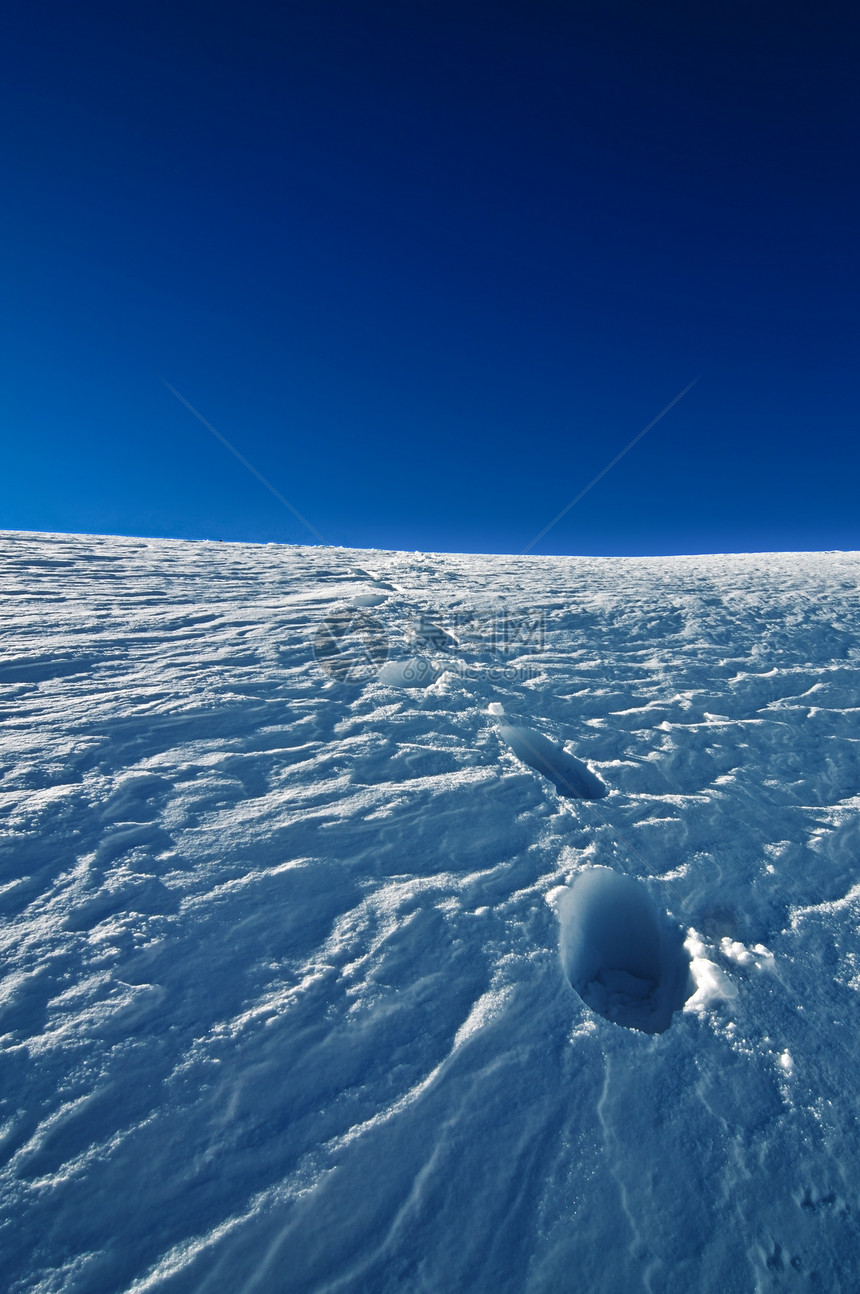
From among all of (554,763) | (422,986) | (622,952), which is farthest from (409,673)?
(422,986)

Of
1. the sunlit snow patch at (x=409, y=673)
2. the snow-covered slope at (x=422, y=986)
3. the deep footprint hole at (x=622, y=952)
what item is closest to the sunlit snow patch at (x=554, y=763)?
the snow-covered slope at (x=422, y=986)

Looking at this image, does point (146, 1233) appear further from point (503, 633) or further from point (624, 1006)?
point (503, 633)

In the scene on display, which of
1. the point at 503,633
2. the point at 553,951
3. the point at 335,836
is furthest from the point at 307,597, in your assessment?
the point at 553,951

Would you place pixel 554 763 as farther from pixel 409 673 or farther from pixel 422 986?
pixel 422 986

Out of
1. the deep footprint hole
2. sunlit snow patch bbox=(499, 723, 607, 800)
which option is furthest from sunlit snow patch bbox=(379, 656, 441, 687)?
the deep footprint hole

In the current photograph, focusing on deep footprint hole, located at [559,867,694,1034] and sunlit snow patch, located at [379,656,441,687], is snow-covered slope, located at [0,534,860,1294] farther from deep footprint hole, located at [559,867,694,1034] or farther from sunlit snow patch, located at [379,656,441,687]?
sunlit snow patch, located at [379,656,441,687]

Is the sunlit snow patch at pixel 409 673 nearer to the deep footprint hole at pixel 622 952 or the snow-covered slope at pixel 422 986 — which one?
the snow-covered slope at pixel 422 986
